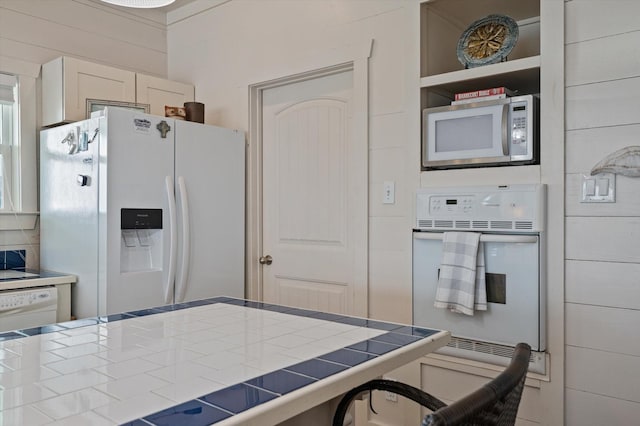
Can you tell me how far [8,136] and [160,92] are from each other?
961mm

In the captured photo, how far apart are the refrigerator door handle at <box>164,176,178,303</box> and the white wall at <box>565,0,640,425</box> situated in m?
1.99

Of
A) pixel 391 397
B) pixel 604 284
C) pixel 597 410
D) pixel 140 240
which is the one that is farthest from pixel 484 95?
pixel 140 240

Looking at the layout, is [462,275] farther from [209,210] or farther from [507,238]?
[209,210]

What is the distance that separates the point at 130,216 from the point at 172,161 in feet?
1.36

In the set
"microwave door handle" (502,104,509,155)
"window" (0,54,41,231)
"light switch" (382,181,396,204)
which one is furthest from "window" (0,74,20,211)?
"microwave door handle" (502,104,509,155)

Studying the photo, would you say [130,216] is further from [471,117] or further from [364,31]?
[471,117]

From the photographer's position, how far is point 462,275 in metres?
2.18

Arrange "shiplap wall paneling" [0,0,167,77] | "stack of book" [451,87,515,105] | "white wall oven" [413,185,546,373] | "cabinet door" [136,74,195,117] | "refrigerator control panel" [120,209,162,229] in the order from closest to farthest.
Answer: "white wall oven" [413,185,546,373], "stack of book" [451,87,515,105], "refrigerator control panel" [120,209,162,229], "shiplap wall paneling" [0,0,167,77], "cabinet door" [136,74,195,117]

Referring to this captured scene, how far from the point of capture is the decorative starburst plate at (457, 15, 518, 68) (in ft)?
7.41

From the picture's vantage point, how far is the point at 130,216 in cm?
267

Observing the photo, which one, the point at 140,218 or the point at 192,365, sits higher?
the point at 140,218

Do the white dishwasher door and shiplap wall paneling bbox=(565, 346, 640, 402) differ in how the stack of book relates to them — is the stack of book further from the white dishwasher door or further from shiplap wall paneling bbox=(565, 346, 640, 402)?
the white dishwasher door

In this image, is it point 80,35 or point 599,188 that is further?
point 80,35

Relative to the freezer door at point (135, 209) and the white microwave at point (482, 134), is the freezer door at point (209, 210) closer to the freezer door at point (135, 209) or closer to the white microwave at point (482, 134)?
the freezer door at point (135, 209)
